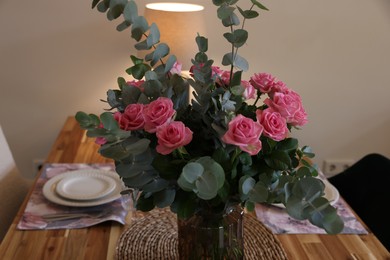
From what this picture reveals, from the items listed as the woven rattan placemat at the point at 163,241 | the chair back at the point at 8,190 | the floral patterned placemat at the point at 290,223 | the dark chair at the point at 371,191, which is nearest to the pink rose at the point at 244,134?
the woven rattan placemat at the point at 163,241

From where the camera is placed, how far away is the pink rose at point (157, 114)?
808 mm

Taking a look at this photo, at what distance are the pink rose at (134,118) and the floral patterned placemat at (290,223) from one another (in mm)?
629

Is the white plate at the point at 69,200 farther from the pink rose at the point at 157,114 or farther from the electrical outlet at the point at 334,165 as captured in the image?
the electrical outlet at the point at 334,165

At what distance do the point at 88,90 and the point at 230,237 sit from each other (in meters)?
1.58

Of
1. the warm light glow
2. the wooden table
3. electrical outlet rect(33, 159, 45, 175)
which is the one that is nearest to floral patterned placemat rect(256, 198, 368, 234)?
the wooden table

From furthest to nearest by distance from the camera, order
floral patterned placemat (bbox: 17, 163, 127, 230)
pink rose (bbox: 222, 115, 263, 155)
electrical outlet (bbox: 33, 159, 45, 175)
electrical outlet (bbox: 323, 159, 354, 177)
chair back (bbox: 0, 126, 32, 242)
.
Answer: electrical outlet (bbox: 323, 159, 354, 177), electrical outlet (bbox: 33, 159, 45, 175), chair back (bbox: 0, 126, 32, 242), floral patterned placemat (bbox: 17, 163, 127, 230), pink rose (bbox: 222, 115, 263, 155)

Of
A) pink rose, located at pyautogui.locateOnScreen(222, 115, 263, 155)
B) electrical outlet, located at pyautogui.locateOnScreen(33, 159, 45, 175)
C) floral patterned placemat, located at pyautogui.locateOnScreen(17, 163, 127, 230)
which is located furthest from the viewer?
electrical outlet, located at pyautogui.locateOnScreen(33, 159, 45, 175)

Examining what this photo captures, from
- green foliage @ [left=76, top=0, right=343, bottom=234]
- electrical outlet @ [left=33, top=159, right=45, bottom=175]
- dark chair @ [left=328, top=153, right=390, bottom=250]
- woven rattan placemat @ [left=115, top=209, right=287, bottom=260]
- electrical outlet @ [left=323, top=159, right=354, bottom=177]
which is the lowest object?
electrical outlet @ [left=323, top=159, right=354, bottom=177]

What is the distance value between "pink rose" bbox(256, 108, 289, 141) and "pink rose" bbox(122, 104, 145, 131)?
20 centimetres

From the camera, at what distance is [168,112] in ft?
2.66

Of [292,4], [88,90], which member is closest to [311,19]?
[292,4]

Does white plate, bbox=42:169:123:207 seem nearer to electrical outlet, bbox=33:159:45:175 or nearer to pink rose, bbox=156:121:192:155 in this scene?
pink rose, bbox=156:121:192:155

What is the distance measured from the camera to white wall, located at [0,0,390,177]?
89.9 inches

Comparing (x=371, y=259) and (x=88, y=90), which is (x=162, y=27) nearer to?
(x=88, y=90)
